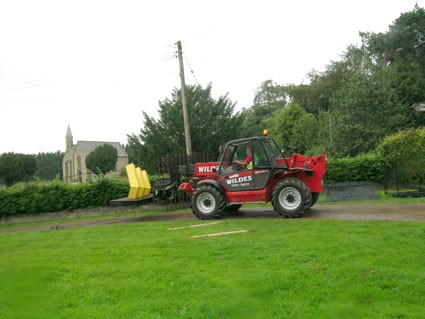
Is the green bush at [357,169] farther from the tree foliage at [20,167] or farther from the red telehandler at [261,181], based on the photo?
the tree foliage at [20,167]

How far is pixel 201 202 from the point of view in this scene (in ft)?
40.4

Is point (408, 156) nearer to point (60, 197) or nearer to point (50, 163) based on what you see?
point (60, 197)

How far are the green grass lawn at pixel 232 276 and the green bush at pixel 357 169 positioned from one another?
1012 centimetres

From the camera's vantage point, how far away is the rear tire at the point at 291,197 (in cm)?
1096

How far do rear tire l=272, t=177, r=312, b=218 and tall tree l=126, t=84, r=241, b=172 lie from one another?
1697 centimetres

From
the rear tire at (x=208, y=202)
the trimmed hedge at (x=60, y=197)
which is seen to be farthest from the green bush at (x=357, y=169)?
the trimmed hedge at (x=60, y=197)

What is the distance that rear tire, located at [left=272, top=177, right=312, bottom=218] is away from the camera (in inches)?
432

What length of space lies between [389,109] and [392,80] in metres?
4.01

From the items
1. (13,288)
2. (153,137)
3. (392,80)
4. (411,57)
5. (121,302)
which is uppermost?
(411,57)

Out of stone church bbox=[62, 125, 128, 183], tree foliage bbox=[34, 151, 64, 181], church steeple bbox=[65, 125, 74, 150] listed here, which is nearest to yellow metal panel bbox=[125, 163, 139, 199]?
stone church bbox=[62, 125, 128, 183]

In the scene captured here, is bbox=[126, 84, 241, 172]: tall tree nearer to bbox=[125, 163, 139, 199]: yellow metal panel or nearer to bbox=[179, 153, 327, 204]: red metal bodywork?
bbox=[125, 163, 139, 199]: yellow metal panel

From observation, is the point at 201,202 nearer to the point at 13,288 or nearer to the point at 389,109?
the point at 13,288

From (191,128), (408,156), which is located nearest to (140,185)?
(408,156)

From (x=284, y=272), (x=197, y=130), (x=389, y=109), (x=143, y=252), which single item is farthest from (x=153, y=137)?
(x=284, y=272)
